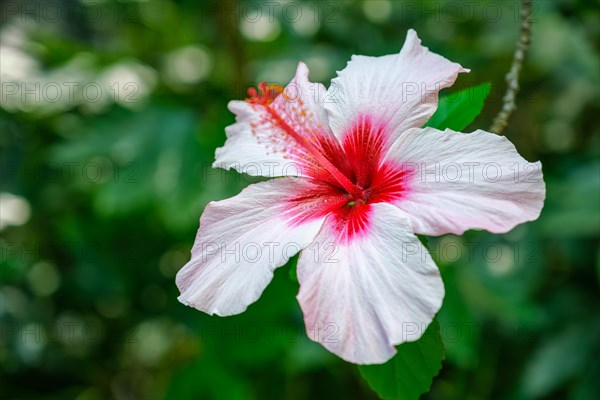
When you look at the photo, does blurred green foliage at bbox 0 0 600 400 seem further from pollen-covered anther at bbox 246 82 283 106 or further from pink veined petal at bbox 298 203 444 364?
pink veined petal at bbox 298 203 444 364

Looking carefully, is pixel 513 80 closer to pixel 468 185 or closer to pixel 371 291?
pixel 468 185

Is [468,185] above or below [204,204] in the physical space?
above

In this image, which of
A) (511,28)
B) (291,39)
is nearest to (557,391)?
(511,28)

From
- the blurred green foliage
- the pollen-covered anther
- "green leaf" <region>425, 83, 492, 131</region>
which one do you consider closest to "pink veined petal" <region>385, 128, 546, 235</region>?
"green leaf" <region>425, 83, 492, 131</region>

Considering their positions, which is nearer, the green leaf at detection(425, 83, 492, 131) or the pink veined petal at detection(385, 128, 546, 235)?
the pink veined petal at detection(385, 128, 546, 235)

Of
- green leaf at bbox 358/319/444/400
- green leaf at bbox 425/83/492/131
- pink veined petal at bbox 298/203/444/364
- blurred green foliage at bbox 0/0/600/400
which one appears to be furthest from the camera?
blurred green foliage at bbox 0/0/600/400

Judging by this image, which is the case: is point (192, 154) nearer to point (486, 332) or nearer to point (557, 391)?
point (486, 332)

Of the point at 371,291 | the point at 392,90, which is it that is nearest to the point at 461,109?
the point at 392,90
